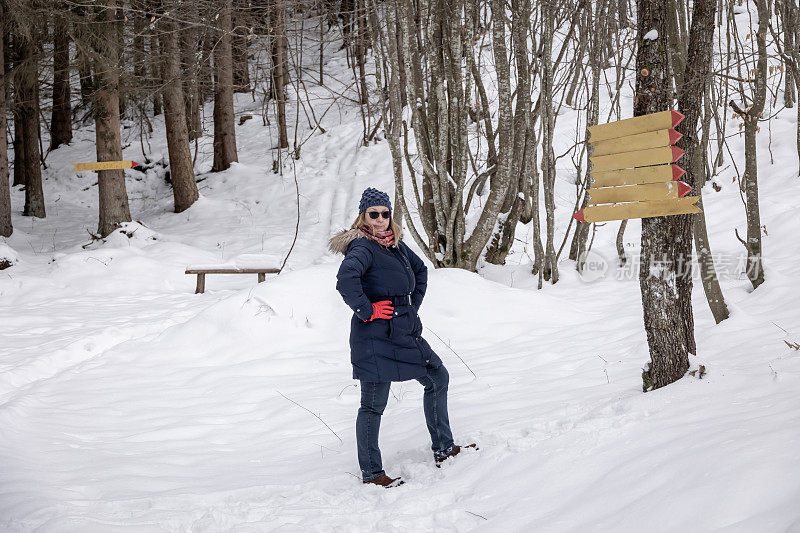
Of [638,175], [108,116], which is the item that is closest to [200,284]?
[108,116]

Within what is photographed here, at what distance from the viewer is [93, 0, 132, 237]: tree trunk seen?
41.4 ft

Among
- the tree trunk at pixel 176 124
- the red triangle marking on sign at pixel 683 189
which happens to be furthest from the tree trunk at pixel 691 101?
the tree trunk at pixel 176 124

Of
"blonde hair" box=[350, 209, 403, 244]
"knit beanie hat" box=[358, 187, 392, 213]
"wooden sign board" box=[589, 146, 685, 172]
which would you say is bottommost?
"blonde hair" box=[350, 209, 403, 244]

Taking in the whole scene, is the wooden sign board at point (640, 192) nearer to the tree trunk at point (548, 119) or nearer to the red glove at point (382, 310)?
the red glove at point (382, 310)

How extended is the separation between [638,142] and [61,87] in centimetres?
1930

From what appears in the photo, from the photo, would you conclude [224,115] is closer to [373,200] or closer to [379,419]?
[373,200]

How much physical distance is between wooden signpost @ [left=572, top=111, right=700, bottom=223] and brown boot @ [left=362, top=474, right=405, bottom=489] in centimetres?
190

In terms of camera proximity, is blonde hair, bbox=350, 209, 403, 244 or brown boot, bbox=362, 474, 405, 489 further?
blonde hair, bbox=350, 209, 403, 244

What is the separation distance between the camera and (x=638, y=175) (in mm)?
3695

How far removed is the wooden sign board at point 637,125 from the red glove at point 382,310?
1.60m

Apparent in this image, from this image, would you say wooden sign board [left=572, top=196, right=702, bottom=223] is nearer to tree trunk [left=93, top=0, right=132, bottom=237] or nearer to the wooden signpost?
the wooden signpost

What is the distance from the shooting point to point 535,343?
6.43 meters

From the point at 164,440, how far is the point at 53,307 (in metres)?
5.50

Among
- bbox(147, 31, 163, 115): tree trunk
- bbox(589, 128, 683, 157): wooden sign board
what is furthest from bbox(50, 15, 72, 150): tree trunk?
bbox(589, 128, 683, 157): wooden sign board
